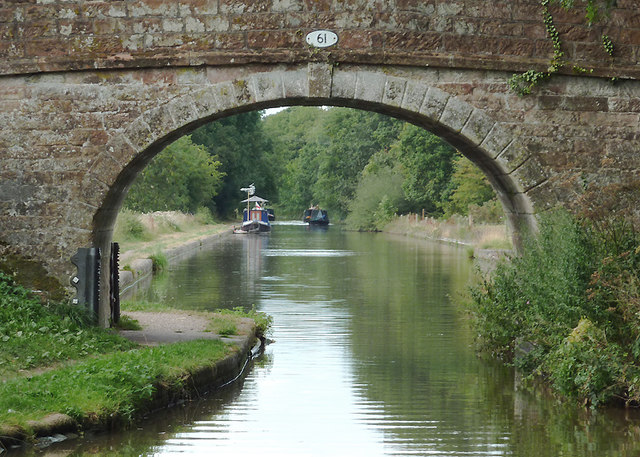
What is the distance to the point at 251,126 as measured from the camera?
2667 inches

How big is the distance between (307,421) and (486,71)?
169 inches

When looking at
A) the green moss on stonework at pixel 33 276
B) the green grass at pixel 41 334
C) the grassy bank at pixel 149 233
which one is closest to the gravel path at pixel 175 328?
the green grass at pixel 41 334

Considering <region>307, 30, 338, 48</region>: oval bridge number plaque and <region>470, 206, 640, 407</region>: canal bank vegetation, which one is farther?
<region>307, 30, 338, 48</region>: oval bridge number plaque

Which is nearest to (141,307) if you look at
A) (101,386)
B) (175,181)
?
(101,386)

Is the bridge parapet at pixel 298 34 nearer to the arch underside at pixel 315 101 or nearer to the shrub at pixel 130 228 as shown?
the arch underside at pixel 315 101

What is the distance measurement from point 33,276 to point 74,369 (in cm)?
232

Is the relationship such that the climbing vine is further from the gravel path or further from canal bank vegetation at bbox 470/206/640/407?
the gravel path

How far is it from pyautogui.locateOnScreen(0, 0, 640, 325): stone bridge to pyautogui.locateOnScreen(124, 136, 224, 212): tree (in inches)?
1334

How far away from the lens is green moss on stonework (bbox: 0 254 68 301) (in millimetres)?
10891

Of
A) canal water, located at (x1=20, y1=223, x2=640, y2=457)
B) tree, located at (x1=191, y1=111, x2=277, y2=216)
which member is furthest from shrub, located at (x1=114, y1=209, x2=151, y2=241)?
tree, located at (x1=191, y1=111, x2=277, y2=216)

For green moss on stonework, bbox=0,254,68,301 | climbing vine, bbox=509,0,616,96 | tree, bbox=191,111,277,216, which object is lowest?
green moss on stonework, bbox=0,254,68,301

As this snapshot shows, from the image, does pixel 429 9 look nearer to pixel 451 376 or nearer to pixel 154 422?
pixel 451 376

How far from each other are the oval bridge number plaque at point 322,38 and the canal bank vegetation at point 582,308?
2.84 meters

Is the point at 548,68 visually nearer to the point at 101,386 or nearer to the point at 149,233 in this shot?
the point at 101,386
